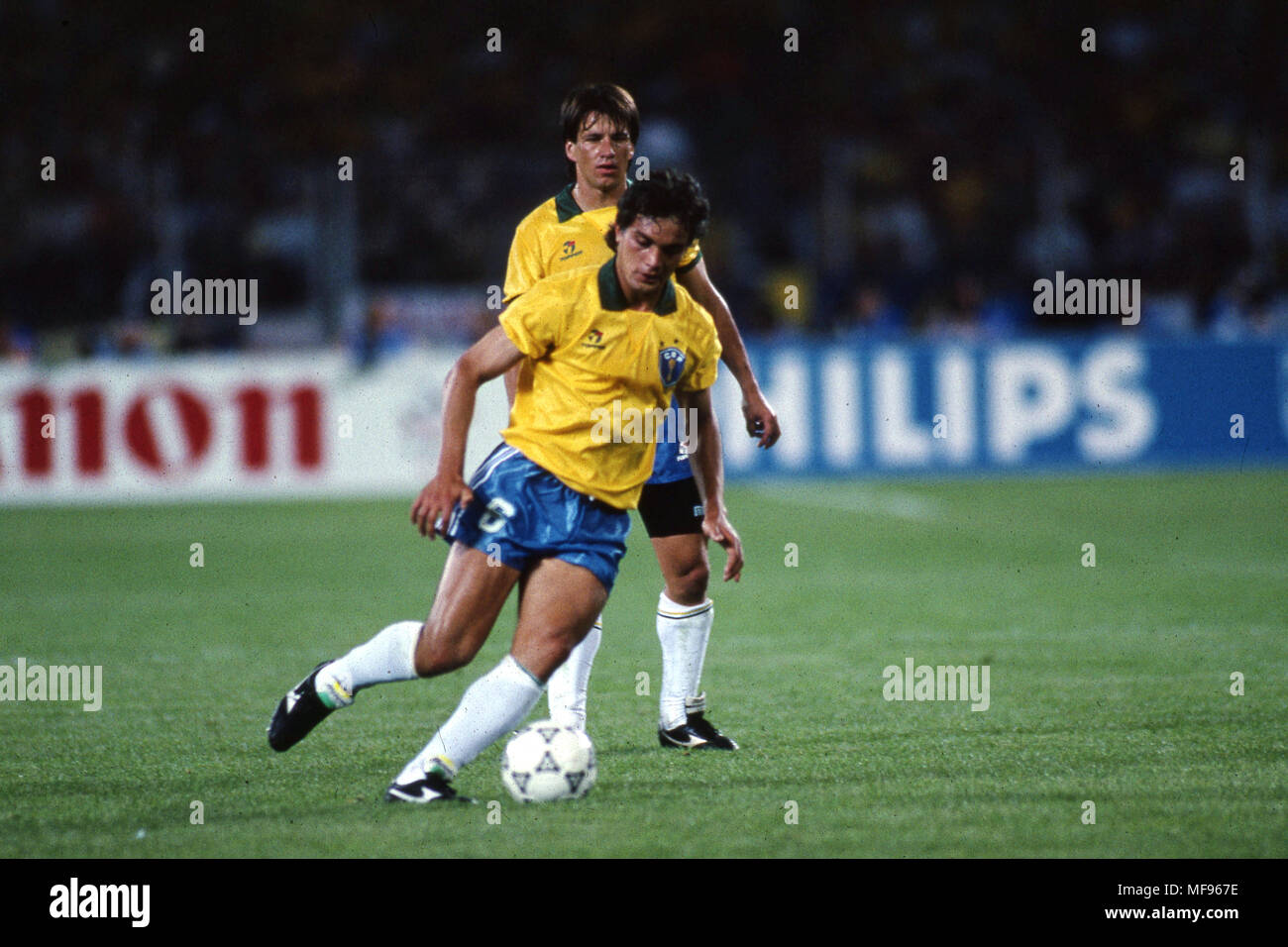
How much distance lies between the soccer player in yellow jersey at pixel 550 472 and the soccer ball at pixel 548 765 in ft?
0.38

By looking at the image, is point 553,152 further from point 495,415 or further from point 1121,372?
point 1121,372

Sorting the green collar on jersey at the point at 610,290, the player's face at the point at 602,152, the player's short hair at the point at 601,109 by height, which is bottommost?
the green collar on jersey at the point at 610,290

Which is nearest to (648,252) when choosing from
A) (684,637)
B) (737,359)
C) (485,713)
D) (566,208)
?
(566,208)

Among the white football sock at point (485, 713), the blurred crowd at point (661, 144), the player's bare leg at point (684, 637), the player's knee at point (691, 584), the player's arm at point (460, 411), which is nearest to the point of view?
the player's arm at point (460, 411)

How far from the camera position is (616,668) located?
7.89 meters

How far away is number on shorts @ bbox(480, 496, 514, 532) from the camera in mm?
5102

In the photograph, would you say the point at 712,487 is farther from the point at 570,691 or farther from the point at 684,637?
the point at 570,691

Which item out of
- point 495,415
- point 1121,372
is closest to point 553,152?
→ point 495,415

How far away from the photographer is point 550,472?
5.17 meters

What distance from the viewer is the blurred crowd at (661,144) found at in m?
22.4

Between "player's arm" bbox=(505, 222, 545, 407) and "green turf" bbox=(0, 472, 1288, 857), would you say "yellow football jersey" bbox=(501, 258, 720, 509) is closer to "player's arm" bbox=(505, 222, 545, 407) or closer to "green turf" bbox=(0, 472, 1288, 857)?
"player's arm" bbox=(505, 222, 545, 407)

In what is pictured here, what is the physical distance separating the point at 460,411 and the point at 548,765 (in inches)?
42.1

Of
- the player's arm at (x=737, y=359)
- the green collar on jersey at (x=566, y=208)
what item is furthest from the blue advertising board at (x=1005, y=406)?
the green collar on jersey at (x=566, y=208)

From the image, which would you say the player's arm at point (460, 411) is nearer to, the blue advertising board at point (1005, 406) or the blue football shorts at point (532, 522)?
the blue football shorts at point (532, 522)
